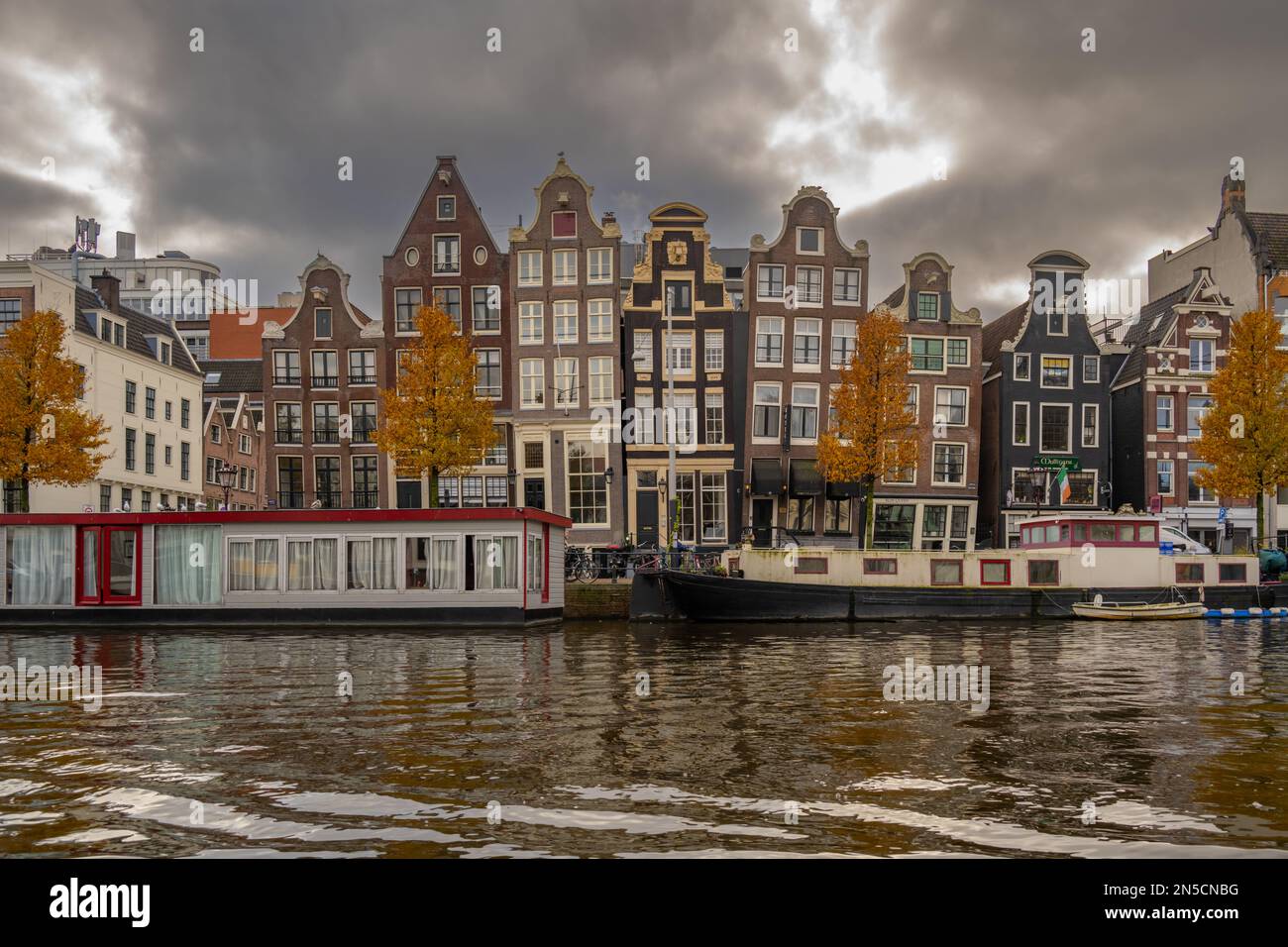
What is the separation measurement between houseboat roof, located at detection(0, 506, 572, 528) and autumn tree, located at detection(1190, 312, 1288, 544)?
34759 millimetres

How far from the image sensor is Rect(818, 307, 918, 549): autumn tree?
47.1m

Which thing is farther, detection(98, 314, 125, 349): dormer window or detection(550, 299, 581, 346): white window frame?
detection(98, 314, 125, 349): dormer window

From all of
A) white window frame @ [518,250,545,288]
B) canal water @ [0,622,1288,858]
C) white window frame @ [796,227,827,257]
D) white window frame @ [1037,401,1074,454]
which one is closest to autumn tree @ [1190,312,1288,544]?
white window frame @ [1037,401,1074,454]

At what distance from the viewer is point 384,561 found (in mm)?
34531

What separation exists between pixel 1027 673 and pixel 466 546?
1945cm

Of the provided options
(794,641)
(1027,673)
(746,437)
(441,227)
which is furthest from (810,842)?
(441,227)

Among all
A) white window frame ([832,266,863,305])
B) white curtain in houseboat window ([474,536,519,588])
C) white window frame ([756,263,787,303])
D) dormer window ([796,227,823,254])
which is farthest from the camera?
white window frame ([832,266,863,305])

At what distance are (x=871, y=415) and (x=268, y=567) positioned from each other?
87.4ft

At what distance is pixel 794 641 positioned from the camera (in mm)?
28469

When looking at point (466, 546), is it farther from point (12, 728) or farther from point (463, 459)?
point (12, 728)

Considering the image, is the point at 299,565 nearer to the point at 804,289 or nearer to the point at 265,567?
the point at 265,567

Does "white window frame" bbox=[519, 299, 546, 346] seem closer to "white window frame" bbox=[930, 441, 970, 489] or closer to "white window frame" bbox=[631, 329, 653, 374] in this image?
"white window frame" bbox=[631, 329, 653, 374]

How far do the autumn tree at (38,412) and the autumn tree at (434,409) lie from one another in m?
12.5

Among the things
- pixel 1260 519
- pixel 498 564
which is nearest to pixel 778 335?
pixel 1260 519
